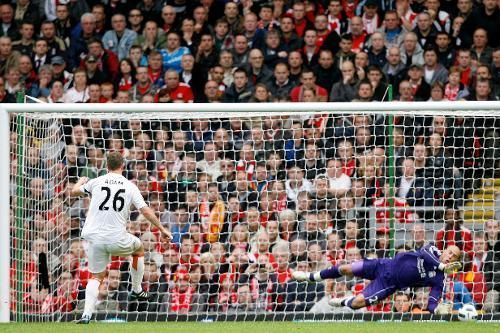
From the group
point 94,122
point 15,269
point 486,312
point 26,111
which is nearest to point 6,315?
point 15,269

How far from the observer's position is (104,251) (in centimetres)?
1262

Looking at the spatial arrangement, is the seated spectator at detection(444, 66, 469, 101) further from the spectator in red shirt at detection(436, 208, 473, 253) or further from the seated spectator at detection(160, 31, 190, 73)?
the seated spectator at detection(160, 31, 190, 73)

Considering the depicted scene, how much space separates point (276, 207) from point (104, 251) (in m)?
3.14

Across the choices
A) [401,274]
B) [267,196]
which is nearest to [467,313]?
[401,274]

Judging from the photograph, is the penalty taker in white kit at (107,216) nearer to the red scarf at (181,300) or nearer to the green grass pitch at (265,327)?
the green grass pitch at (265,327)

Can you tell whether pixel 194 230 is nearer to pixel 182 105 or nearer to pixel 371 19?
pixel 182 105

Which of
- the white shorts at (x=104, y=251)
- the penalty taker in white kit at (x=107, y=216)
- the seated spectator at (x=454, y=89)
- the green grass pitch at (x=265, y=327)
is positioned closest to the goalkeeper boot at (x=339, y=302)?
the green grass pitch at (x=265, y=327)

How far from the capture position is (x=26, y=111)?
13.5 metres

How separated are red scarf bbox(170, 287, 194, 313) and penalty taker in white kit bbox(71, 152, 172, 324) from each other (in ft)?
8.05

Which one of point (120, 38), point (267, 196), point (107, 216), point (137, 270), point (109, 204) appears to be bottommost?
point (137, 270)

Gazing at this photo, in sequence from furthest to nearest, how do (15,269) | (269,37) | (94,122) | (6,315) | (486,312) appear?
(269,37) → (94,122) → (486,312) → (15,269) → (6,315)

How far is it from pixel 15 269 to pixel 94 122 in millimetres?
2684

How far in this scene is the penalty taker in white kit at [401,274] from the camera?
13516 mm

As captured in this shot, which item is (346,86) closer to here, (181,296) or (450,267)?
(181,296)
